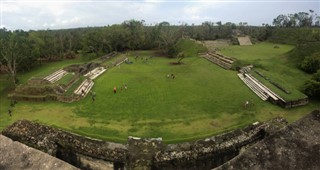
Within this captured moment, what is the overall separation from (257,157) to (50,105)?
59.6 feet

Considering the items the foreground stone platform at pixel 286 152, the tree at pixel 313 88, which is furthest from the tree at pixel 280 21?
the foreground stone platform at pixel 286 152

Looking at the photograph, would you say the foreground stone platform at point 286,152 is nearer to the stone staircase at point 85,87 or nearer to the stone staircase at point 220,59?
Answer: the stone staircase at point 85,87

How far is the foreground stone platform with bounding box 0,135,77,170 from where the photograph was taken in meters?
4.73

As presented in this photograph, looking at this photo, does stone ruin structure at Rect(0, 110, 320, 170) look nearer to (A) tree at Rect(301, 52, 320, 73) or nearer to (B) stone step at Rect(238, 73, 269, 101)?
(B) stone step at Rect(238, 73, 269, 101)

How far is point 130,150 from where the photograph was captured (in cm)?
769

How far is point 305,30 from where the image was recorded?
51219mm

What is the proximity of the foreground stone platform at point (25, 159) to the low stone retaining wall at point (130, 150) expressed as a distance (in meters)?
2.90

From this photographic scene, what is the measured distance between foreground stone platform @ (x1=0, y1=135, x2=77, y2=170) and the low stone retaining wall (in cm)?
290

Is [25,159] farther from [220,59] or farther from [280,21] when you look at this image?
[280,21]

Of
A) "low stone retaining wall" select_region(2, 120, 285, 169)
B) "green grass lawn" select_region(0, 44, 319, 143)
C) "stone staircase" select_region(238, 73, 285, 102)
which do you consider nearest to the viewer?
"low stone retaining wall" select_region(2, 120, 285, 169)

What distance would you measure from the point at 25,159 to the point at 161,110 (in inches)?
494

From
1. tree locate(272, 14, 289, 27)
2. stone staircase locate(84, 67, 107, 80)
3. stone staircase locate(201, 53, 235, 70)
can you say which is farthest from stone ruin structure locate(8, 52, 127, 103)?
tree locate(272, 14, 289, 27)

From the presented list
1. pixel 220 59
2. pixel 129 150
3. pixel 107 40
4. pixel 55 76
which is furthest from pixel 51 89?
pixel 107 40

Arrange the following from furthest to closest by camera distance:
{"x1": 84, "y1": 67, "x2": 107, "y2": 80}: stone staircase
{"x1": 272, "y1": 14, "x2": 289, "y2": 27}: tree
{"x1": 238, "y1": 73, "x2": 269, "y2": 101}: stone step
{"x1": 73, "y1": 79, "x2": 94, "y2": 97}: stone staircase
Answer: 1. {"x1": 272, "y1": 14, "x2": 289, "y2": 27}: tree
2. {"x1": 84, "y1": 67, "x2": 107, "y2": 80}: stone staircase
3. {"x1": 73, "y1": 79, "x2": 94, "y2": 97}: stone staircase
4. {"x1": 238, "y1": 73, "x2": 269, "y2": 101}: stone step
